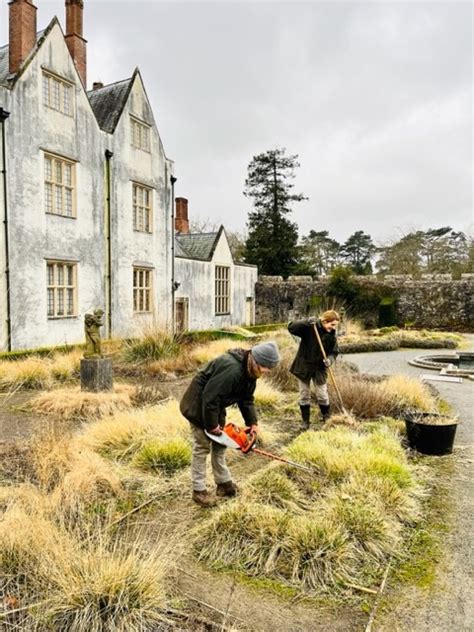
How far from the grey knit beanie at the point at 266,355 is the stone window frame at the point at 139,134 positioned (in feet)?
54.2

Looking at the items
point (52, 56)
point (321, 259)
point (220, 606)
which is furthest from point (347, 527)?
point (321, 259)

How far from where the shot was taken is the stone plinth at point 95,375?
8680 millimetres

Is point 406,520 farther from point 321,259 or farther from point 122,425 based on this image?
point 321,259

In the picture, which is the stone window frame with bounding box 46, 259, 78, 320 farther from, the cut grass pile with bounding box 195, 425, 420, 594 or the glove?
the glove

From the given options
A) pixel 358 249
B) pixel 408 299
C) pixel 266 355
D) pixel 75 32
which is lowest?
pixel 266 355

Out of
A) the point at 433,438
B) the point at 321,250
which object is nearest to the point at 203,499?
the point at 433,438

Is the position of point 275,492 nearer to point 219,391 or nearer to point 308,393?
point 219,391

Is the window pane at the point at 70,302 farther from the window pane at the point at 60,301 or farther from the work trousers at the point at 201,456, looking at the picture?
the work trousers at the point at 201,456

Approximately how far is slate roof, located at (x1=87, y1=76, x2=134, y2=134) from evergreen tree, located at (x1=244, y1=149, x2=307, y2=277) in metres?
16.6

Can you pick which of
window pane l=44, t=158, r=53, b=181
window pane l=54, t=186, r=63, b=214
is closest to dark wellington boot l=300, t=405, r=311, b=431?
window pane l=54, t=186, r=63, b=214

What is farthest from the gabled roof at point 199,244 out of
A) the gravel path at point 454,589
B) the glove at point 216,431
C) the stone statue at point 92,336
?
the glove at point 216,431

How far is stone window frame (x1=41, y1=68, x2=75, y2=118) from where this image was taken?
1441 cm

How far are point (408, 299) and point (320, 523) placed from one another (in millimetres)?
26002

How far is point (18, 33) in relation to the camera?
14.0m
